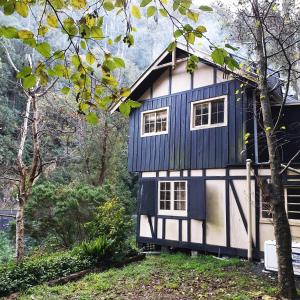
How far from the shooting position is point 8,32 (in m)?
1.60

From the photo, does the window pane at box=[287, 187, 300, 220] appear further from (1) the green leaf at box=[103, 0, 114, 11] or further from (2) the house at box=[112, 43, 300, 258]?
(1) the green leaf at box=[103, 0, 114, 11]

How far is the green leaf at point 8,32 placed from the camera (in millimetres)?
1580

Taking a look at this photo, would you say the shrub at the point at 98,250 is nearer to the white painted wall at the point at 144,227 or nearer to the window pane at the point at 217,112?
the white painted wall at the point at 144,227

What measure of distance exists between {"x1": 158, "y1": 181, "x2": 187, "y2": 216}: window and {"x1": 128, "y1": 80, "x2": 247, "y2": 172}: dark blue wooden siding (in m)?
0.58

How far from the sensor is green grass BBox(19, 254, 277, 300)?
619 cm

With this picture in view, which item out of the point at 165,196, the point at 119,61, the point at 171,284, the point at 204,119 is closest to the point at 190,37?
the point at 119,61

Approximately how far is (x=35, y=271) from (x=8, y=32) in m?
6.99

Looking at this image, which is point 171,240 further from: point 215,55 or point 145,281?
point 215,55

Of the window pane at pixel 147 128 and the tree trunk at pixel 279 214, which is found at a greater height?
the window pane at pixel 147 128

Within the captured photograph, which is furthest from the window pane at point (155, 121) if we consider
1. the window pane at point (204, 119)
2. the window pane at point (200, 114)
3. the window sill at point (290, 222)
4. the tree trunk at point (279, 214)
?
the tree trunk at point (279, 214)

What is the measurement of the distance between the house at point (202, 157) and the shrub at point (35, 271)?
351 cm

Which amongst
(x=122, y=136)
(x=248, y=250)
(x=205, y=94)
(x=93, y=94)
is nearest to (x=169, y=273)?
(x=248, y=250)

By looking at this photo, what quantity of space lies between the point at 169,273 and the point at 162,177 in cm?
402

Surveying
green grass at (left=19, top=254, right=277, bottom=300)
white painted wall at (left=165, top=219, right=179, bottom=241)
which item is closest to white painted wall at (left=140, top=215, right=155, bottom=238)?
white painted wall at (left=165, top=219, right=179, bottom=241)
